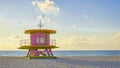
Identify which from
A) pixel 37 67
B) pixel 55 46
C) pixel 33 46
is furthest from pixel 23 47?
pixel 37 67

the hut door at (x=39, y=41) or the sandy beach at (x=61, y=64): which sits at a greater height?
the hut door at (x=39, y=41)

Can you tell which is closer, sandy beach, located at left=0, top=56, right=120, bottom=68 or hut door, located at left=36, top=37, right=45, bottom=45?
sandy beach, located at left=0, top=56, right=120, bottom=68

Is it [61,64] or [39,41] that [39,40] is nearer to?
[39,41]

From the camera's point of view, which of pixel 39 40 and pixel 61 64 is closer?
pixel 61 64

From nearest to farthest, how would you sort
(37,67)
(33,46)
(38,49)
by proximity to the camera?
(37,67), (33,46), (38,49)

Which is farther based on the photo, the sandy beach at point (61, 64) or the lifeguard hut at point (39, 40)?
the lifeguard hut at point (39, 40)

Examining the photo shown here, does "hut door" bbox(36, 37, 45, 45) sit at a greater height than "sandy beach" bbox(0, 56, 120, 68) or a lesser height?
greater

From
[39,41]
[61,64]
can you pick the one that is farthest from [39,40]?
[61,64]

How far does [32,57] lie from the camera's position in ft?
104

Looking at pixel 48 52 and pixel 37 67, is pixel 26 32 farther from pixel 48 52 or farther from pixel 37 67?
pixel 37 67

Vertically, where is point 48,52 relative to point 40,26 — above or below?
below

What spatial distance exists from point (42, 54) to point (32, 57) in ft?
4.57

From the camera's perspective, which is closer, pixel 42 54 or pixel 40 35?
pixel 40 35

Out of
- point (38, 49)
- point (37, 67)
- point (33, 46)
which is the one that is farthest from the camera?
point (38, 49)
